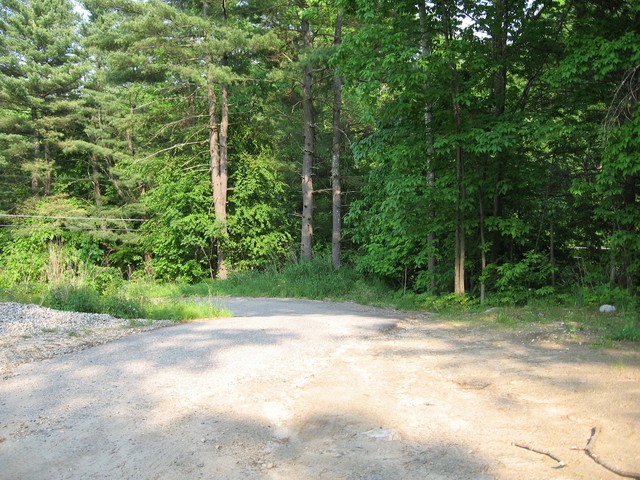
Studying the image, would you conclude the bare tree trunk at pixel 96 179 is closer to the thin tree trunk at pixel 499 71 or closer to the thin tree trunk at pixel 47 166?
the thin tree trunk at pixel 47 166

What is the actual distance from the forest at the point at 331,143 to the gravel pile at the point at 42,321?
194 centimetres

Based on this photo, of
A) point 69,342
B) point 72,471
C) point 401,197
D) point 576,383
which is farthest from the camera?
point 401,197

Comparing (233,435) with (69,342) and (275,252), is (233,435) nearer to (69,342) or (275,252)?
(69,342)

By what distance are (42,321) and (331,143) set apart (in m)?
17.3

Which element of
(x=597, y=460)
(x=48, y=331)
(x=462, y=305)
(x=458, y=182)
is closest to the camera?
(x=597, y=460)

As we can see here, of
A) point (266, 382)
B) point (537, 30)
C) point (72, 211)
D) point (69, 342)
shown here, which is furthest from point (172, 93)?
point (266, 382)

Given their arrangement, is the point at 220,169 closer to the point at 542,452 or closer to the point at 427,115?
the point at 427,115

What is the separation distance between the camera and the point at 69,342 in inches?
286

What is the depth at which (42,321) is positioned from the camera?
27.9 ft

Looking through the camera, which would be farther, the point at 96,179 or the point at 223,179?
the point at 96,179

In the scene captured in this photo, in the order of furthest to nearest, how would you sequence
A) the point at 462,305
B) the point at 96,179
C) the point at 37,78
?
the point at 96,179, the point at 37,78, the point at 462,305

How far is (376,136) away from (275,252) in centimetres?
1258

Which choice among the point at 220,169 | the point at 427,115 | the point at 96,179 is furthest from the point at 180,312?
the point at 96,179

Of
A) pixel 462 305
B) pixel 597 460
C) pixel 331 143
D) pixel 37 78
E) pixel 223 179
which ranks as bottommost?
pixel 462 305
